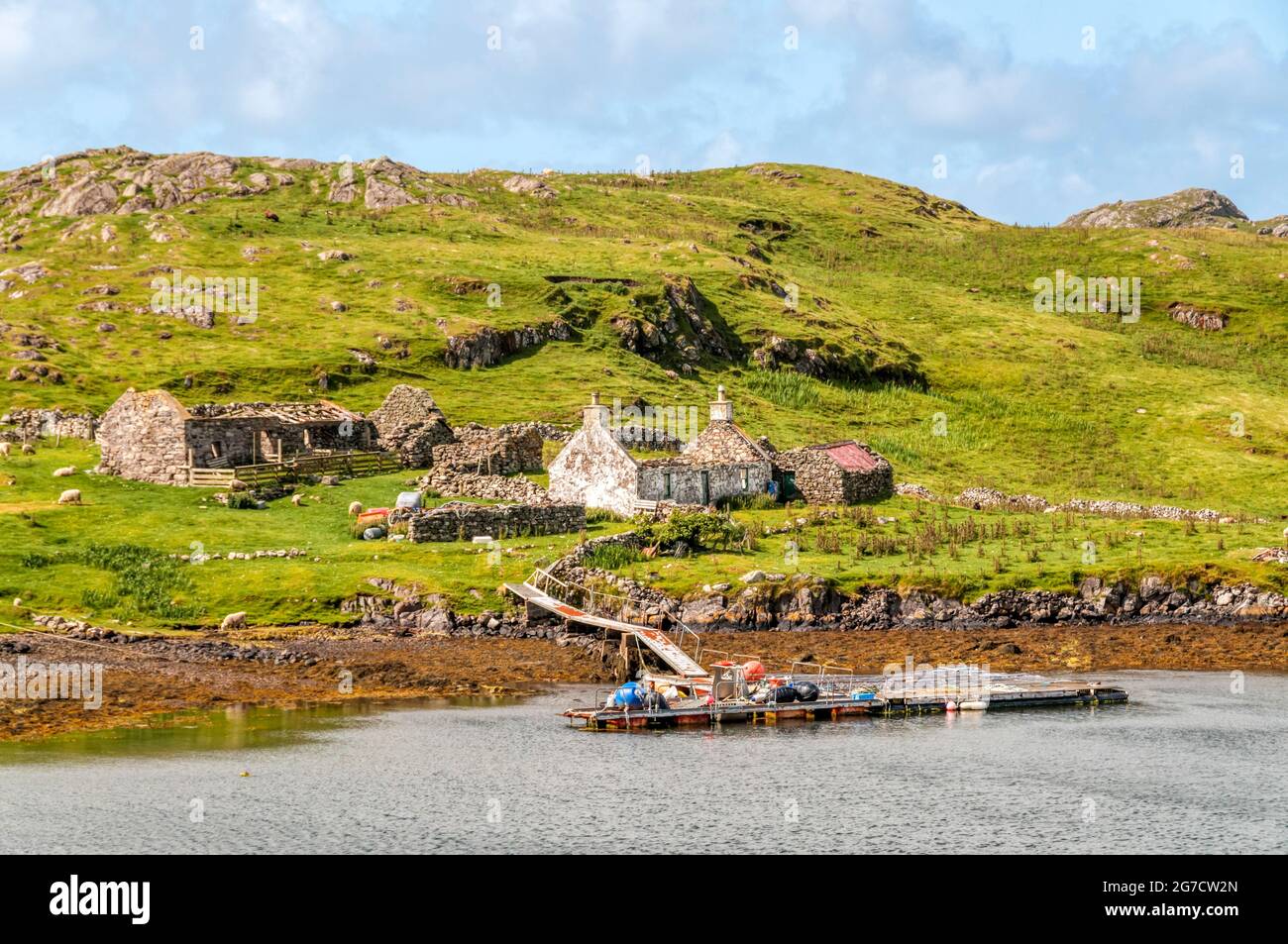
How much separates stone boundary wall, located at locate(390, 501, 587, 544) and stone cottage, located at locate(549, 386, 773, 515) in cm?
335

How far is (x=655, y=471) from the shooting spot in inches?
2945

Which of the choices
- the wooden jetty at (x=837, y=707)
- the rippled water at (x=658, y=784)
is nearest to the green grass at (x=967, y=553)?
the wooden jetty at (x=837, y=707)

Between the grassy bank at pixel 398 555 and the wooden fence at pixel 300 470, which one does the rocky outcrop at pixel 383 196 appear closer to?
the wooden fence at pixel 300 470

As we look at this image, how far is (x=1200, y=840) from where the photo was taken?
3366 cm

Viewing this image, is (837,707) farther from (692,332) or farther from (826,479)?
(692,332)

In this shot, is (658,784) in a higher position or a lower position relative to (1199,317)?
lower

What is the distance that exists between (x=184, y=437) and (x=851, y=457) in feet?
126

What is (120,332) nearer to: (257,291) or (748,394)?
(257,291)

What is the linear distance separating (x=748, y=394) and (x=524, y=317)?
23.2 metres

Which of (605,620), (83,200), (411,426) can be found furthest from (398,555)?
(83,200)

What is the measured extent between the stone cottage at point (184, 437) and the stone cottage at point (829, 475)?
29.6m
